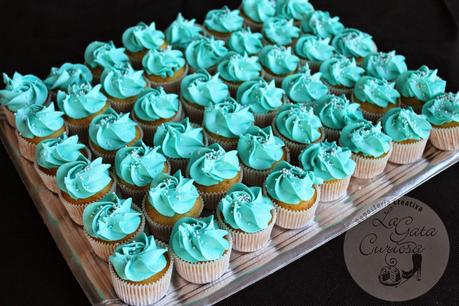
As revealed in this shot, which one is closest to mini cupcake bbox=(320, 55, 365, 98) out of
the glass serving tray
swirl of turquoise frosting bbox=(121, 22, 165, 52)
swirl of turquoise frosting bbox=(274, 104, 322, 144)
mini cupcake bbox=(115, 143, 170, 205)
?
swirl of turquoise frosting bbox=(274, 104, 322, 144)

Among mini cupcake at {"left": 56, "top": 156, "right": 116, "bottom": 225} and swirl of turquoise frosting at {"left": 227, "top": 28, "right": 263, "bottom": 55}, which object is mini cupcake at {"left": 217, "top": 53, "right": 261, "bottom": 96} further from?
mini cupcake at {"left": 56, "top": 156, "right": 116, "bottom": 225}

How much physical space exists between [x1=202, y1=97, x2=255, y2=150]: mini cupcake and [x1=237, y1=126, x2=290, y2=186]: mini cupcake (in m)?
0.11

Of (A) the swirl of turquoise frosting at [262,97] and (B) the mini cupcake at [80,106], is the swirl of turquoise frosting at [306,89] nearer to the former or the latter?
(A) the swirl of turquoise frosting at [262,97]

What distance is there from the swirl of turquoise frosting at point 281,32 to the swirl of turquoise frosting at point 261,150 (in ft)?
3.54

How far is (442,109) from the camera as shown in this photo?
10.6ft

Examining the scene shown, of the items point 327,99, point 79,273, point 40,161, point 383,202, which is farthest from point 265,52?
point 79,273

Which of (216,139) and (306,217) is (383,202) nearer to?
(306,217)

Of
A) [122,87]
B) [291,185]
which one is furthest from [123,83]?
[291,185]

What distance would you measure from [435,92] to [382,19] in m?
1.54

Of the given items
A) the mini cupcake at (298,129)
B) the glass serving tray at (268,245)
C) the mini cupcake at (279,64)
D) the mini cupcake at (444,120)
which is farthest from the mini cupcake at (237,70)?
the mini cupcake at (444,120)

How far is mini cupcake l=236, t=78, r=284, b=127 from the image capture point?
328 cm

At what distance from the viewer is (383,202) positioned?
2.97 m

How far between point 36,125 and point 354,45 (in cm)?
203

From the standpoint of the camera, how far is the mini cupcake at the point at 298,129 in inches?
121
